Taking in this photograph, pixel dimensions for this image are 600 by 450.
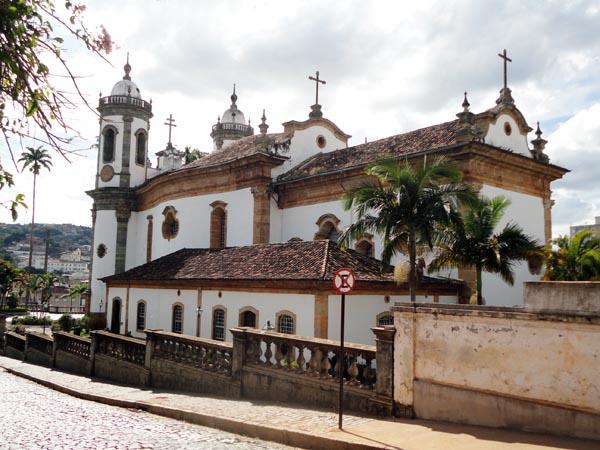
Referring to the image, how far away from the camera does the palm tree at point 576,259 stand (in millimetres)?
18672

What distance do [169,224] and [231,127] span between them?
808 inches

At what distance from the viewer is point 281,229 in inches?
1043

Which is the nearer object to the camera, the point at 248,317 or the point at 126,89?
the point at 248,317

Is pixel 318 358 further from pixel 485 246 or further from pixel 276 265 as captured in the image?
pixel 276 265

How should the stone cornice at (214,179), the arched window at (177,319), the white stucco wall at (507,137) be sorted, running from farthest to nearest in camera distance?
1. the stone cornice at (214,179)
2. the arched window at (177,319)
3. the white stucco wall at (507,137)

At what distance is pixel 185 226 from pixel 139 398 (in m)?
17.7

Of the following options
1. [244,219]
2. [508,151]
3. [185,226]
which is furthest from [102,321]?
[508,151]

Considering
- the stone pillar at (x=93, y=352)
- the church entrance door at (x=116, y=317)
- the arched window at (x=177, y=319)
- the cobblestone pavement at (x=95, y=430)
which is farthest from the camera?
the church entrance door at (x=116, y=317)

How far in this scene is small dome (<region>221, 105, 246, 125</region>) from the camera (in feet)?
167

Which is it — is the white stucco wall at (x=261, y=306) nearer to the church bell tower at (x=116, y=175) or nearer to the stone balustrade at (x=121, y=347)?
the stone balustrade at (x=121, y=347)

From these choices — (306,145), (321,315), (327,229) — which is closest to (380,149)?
(327,229)

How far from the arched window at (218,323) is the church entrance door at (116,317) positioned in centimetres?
913

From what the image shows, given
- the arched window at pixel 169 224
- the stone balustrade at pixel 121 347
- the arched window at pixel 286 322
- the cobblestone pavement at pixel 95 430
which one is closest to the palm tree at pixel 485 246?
the arched window at pixel 286 322

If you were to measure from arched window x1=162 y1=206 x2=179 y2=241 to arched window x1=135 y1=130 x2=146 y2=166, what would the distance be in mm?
7827
